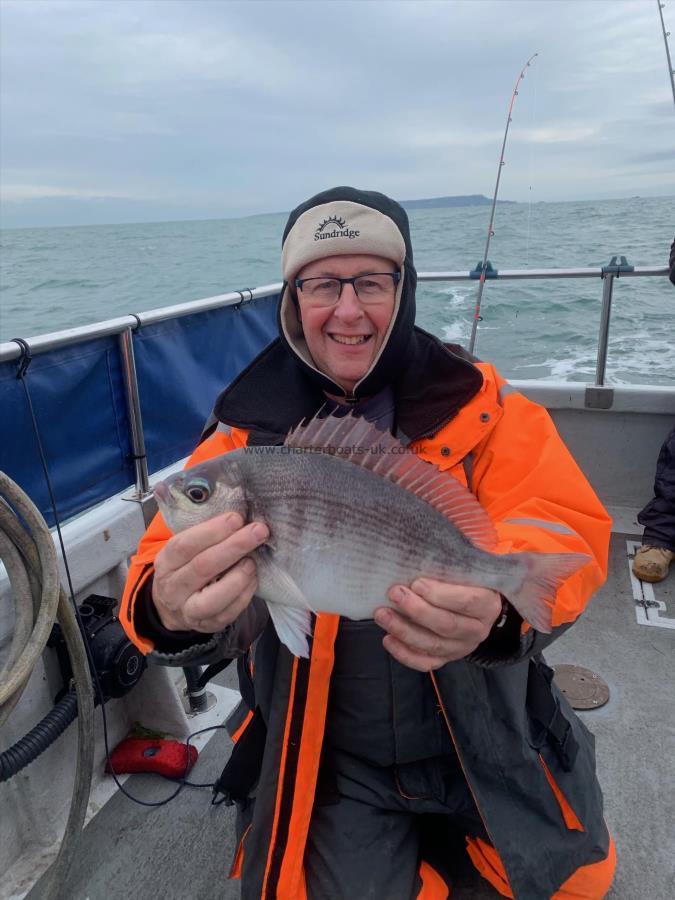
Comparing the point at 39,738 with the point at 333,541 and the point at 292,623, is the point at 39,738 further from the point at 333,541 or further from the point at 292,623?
the point at 333,541

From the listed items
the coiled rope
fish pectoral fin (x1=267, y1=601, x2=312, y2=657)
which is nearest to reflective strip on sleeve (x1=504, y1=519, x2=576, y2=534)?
fish pectoral fin (x1=267, y1=601, x2=312, y2=657)

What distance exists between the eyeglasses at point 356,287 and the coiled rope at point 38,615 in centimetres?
137

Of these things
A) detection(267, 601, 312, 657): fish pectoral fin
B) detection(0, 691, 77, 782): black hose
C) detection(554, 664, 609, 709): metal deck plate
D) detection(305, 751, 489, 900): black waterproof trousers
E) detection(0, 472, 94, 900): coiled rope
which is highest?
detection(267, 601, 312, 657): fish pectoral fin

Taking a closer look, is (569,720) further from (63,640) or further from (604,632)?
(63,640)

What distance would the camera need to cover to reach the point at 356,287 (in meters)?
2.32

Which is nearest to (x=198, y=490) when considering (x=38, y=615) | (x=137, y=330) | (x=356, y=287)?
(x=356, y=287)

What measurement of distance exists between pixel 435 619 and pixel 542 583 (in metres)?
0.32

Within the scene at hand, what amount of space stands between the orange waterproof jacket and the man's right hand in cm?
32

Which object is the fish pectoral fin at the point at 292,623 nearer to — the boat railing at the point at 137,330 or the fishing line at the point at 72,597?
the fishing line at the point at 72,597

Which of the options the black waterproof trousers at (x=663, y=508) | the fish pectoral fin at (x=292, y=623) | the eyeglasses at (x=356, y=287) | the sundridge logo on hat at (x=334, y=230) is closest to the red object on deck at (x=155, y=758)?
the fish pectoral fin at (x=292, y=623)

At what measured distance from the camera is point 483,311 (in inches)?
555

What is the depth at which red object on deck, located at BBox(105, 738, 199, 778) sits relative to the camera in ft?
10.0

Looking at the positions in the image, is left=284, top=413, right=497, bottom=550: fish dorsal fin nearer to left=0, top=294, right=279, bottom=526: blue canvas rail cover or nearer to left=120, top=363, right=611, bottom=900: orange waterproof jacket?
left=120, top=363, right=611, bottom=900: orange waterproof jacket

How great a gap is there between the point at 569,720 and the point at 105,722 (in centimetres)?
210
